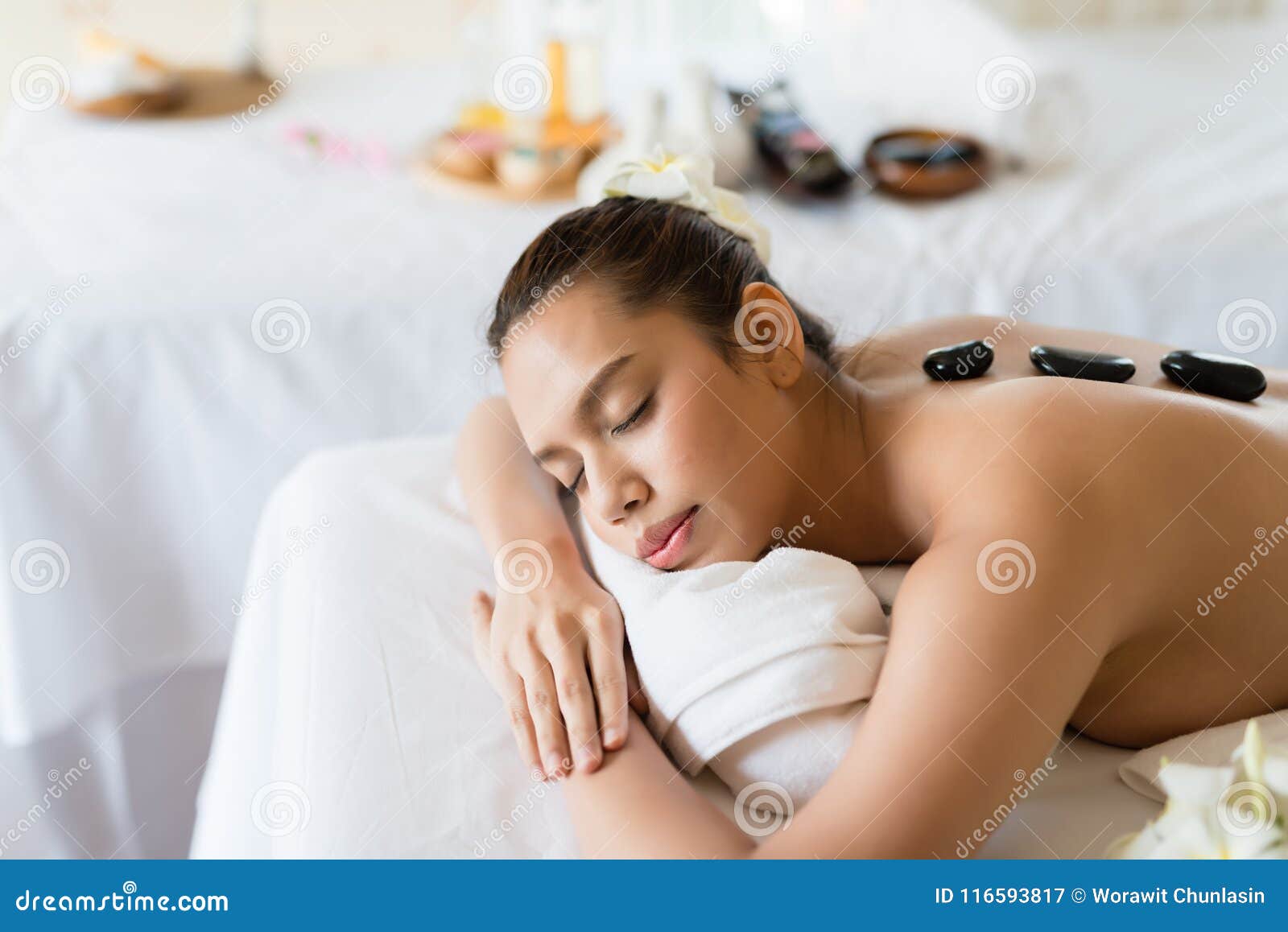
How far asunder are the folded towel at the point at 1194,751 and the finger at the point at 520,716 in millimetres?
430

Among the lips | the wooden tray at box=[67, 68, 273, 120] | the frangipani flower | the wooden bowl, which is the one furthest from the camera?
the wooden tray at box=[67, 68, 273, 120]

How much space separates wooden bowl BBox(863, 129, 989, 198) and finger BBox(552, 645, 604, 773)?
1.25 meters

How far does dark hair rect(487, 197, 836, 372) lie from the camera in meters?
0.96

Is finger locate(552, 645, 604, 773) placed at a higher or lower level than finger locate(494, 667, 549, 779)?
higher

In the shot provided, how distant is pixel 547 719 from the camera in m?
0.88

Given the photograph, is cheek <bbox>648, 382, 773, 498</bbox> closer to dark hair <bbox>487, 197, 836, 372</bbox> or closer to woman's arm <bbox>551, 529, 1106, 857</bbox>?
dark hair <bbox>487, 197, 836, 372</bbox>

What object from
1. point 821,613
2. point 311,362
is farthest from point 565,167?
point 821,613

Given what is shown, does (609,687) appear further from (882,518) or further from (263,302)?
(263,302)

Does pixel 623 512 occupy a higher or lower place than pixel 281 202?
higher

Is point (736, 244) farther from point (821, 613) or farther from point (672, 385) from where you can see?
point (821, 613)

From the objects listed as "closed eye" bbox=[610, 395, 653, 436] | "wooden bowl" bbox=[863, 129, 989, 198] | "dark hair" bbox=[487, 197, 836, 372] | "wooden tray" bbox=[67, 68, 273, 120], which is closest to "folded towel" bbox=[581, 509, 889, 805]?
"closed eye" bbox=[610, 395, 653, 436]

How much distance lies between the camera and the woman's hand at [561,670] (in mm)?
859
